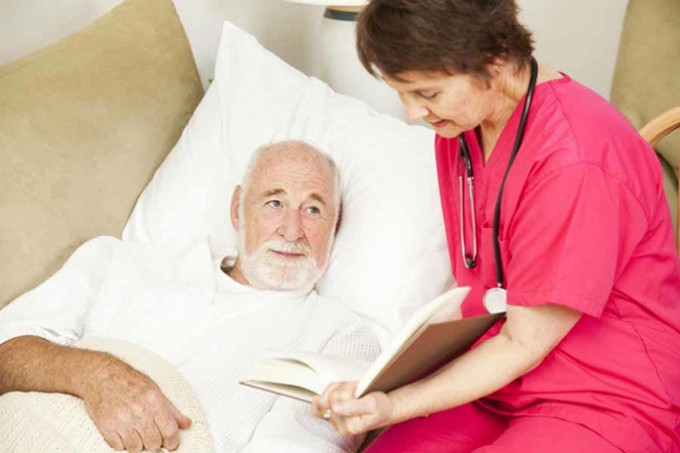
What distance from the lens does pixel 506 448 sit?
1.30 metres

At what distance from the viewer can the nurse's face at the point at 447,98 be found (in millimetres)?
1235

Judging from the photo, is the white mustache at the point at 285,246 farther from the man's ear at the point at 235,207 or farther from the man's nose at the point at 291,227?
the man's ear at the point at 235,207

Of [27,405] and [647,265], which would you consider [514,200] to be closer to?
[647,265]

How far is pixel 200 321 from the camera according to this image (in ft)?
5.65

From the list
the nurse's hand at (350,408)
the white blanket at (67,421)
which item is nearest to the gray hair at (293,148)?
the white blanket at (67,421)

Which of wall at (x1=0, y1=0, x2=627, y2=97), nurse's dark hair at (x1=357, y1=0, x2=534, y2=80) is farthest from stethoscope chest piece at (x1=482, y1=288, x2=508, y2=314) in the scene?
wall at (x1=0, y1=0, x2=627, y2=97)

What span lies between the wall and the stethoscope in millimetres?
1296

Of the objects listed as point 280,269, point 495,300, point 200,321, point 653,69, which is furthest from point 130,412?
point 653,69

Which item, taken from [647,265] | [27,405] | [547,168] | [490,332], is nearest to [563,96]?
[547,168]

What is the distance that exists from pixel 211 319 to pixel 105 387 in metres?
0.34

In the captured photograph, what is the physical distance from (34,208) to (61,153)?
141mm

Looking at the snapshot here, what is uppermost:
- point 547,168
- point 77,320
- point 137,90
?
point 547,168

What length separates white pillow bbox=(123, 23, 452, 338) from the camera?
6.07 ft

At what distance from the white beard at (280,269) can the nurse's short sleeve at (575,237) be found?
69 cm
